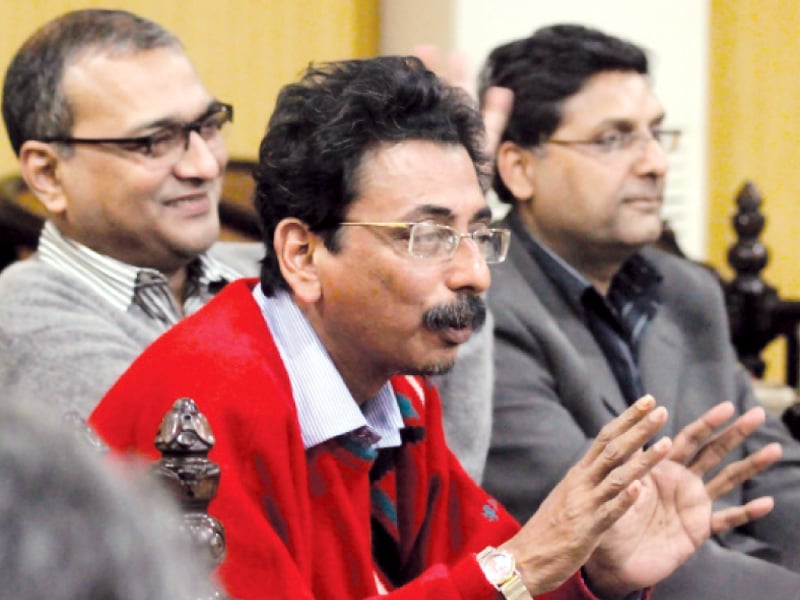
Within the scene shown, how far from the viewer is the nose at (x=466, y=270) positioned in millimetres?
1541

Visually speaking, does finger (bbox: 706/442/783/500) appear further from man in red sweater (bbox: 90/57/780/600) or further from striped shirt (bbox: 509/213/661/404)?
striped shirt (bbox: 509/213/661/404)

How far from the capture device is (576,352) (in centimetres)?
225

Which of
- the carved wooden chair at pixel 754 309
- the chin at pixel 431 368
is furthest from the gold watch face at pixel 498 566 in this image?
the carved wooden chair at pixel 754 309

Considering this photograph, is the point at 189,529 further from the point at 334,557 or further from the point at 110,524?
the point at 110,524

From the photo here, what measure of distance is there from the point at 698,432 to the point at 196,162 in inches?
33.6

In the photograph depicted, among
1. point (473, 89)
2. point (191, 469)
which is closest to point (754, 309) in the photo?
point (473, 89)

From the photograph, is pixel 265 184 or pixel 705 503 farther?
pixel 705 503

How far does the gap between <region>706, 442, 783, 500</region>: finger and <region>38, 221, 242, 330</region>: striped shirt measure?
0.80m

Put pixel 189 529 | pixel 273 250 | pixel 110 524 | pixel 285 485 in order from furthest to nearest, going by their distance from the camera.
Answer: pixel 273 250, pixel 285 485, pixel 189 529, pixel 110 524

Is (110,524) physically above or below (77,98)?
above

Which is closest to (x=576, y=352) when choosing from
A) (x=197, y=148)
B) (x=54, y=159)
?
(x=197, y=148)

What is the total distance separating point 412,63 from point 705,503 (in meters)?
0.68

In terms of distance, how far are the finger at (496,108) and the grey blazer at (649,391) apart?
0.22 metres

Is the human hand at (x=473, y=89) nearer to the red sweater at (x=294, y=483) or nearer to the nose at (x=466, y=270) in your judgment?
the nose at (x=466, y=270)
